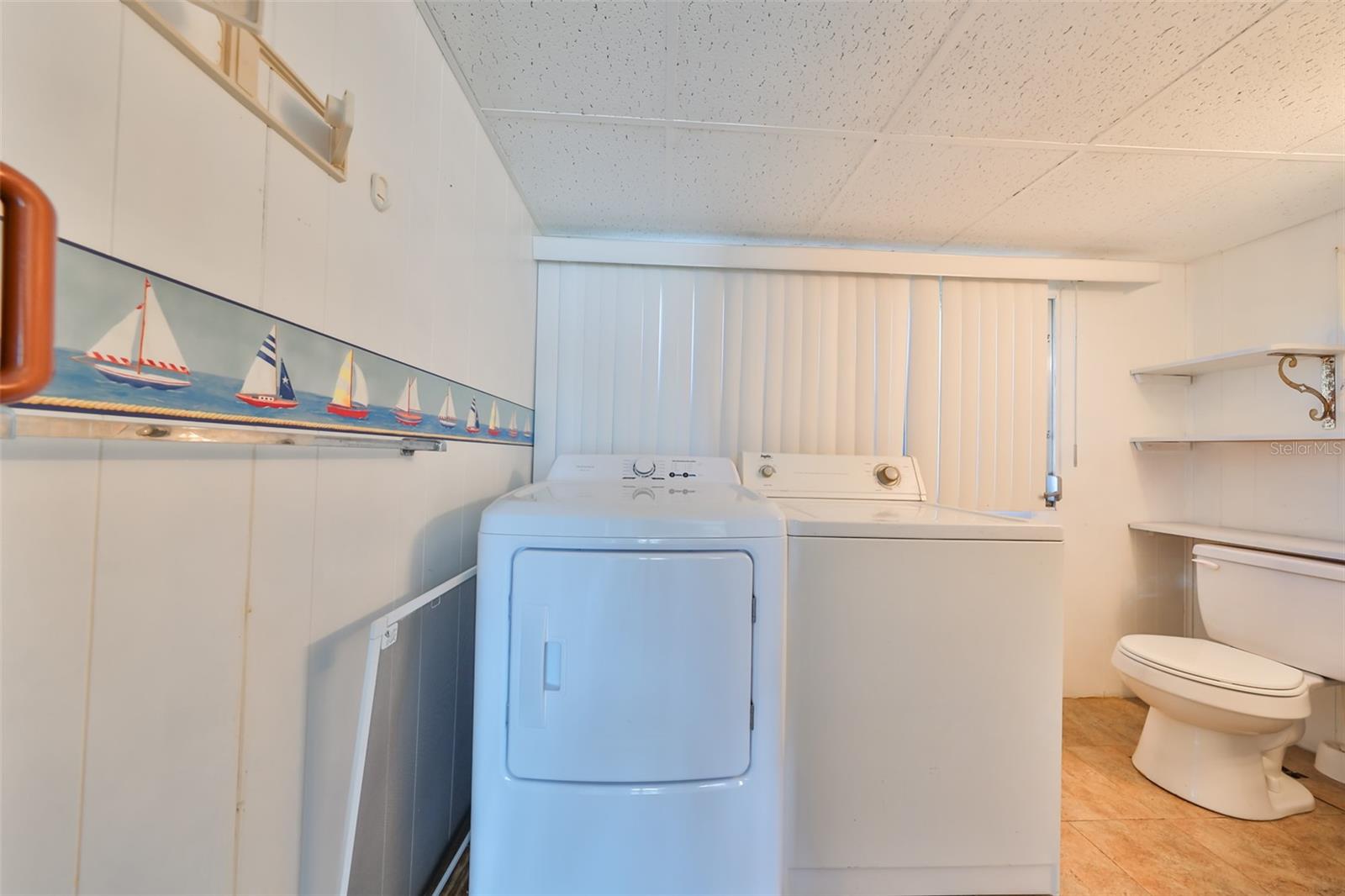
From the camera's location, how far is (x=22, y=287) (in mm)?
290

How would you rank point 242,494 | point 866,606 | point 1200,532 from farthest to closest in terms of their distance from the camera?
point 1200,532 < point 866,606 < point 242,494

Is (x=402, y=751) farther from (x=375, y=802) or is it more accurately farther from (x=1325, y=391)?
(x=1325, y=391)

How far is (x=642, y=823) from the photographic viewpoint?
3.15ft

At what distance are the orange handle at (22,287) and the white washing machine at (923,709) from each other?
1.20m

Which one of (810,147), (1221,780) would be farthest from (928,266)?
(1221,780)

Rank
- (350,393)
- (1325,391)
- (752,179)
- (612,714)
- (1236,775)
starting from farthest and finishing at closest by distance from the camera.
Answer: (1325,391) < (752,179) < (1236,775) < (612,714) < (350,393)

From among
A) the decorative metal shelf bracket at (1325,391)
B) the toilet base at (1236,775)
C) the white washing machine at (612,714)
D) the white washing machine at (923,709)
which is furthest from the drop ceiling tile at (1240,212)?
the white washing machine at (612,714)

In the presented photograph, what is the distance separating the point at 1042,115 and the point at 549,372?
6.32 feet

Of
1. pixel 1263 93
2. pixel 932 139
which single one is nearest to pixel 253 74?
pixel 932 139

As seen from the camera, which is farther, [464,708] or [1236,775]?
[1236,775]

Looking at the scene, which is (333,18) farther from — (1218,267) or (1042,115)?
(1218,267)

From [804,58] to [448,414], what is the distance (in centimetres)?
131

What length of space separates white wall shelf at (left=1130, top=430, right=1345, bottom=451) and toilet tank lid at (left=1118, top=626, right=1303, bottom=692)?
84 cm

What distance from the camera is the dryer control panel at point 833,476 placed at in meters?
1.95
